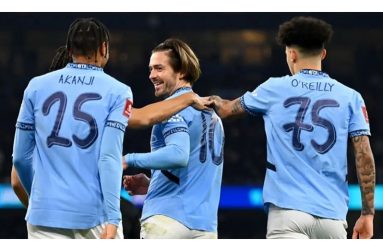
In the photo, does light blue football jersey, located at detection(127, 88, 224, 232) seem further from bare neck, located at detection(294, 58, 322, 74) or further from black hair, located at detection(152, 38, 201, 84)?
bare neck, located at detection(294, 58, 322, 74)

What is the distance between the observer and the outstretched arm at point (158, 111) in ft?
19.6

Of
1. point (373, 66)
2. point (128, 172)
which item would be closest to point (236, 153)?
point (128, 172)

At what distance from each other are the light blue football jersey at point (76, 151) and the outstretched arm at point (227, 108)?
900 millimetres

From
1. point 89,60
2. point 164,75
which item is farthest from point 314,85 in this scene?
point 89,60

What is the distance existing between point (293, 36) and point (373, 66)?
16323 millimetres

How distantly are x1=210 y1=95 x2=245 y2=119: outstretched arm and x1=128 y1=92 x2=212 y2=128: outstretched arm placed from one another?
0.47 ft

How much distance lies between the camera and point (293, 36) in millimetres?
5887

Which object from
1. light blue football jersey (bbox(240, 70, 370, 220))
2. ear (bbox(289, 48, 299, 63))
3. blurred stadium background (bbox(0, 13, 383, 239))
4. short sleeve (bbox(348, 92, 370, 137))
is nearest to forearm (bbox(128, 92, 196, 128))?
light blue football jersey (bbox(240, 70, 370, 220))

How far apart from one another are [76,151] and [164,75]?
1.33 metres

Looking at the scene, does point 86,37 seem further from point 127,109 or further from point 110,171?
point 110,171

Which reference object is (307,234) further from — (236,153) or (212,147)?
(236,153)

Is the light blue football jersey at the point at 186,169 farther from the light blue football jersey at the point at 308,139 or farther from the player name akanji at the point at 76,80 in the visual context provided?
the player name akanji at the point at 76,80

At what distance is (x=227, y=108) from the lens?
6.11m

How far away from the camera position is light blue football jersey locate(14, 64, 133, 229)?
204 inches
